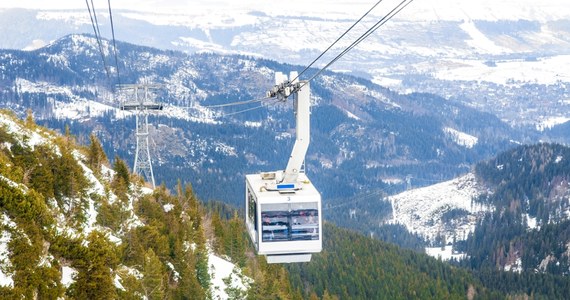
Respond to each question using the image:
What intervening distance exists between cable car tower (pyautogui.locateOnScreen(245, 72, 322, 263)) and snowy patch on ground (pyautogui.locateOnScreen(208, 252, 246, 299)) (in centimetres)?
4483

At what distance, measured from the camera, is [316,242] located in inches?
1911

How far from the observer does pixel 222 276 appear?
99875 mm

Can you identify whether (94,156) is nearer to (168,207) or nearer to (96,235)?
(168,207)

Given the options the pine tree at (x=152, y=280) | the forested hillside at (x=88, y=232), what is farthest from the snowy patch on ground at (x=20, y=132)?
the pine tree at (x=152, y=280)

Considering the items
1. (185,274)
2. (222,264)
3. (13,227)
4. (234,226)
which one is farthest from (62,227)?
(234,226)

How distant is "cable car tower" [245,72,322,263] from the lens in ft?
155

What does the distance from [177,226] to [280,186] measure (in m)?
43.7

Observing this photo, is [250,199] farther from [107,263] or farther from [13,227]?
[13,227]

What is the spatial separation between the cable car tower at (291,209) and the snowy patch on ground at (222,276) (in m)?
44.8

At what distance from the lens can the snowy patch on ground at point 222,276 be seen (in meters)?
94.4

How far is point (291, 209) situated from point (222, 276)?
5383 cm

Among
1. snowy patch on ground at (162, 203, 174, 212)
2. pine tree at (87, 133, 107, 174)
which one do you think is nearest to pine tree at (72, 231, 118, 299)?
pine tree at (87, 133, 107, 174)

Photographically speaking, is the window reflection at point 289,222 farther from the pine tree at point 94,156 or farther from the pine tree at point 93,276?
the pine tree at point 94,156

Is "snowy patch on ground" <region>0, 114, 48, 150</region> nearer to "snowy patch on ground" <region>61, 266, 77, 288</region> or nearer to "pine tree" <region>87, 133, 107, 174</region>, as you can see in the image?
"snowy patch on ground" <region>61, 266, 77, 288</region>
